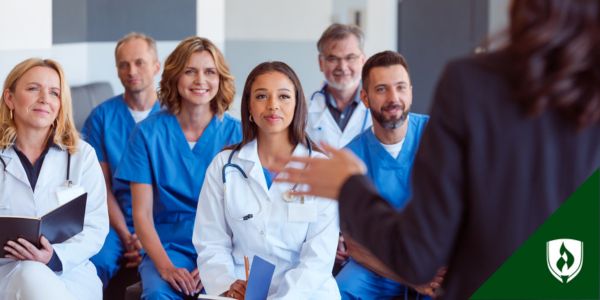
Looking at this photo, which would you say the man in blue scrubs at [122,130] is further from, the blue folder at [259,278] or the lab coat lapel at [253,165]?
the blue folder at [259,278]

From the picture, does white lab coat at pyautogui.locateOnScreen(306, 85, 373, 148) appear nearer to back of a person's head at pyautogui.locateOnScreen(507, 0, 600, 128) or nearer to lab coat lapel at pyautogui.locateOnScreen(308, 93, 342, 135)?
lab coat lapel at pyautogui.locateOnScreen(308, 93, 342, 135)

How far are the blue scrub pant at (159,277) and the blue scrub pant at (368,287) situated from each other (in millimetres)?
553

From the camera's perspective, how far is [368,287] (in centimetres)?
287

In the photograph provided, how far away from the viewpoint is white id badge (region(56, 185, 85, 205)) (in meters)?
2.73

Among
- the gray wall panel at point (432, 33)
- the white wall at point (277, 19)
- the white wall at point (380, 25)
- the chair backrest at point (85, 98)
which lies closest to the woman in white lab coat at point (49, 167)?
the chair backrest at point (85, 98)

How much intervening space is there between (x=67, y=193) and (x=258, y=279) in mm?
811

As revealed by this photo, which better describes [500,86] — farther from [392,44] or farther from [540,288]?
[392,44]

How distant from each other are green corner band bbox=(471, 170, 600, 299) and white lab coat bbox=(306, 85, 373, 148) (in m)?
2.62

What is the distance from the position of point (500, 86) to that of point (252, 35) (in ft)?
20.1

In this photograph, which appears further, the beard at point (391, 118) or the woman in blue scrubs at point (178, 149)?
the woman in blue scrubs at point (178, 149)

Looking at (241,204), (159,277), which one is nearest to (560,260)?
A: (241,204)

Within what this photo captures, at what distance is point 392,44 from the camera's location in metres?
7.43

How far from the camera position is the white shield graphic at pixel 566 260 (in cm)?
122

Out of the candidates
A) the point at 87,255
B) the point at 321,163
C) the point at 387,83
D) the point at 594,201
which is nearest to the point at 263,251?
the point at 87,255
